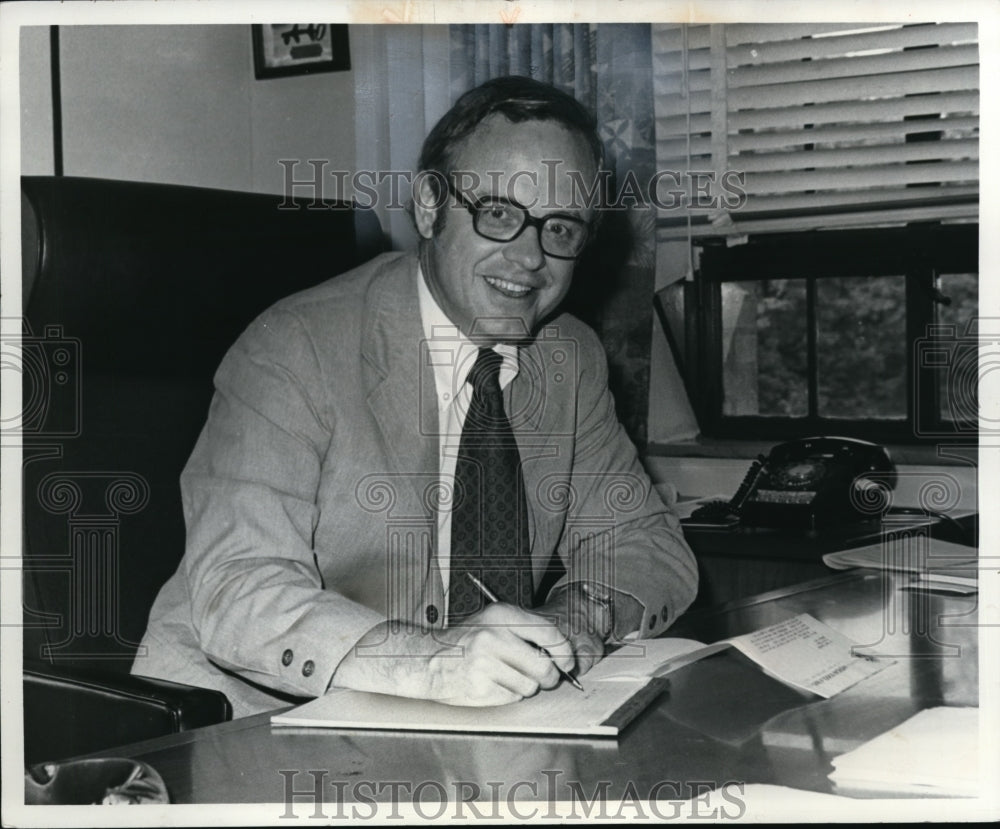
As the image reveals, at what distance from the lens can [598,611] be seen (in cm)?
114

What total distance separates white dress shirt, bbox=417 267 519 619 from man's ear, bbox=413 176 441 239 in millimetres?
63

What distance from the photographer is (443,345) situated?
1.29m

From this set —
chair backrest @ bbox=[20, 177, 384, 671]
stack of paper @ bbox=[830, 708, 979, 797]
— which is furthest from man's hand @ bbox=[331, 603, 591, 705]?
chair backrest @ bbox=[20, 177, 384, 671]

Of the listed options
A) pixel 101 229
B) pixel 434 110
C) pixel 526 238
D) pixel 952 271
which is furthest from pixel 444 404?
pixel 952 271

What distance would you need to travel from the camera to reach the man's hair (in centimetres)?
123

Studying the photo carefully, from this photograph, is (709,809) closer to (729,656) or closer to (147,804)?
(729,656)

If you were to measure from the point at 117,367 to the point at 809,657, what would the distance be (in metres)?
0.77

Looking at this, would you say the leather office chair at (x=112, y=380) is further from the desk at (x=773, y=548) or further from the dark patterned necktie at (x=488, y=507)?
the desk at (x=773, y=548)

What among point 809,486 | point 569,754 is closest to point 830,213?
point 809,486

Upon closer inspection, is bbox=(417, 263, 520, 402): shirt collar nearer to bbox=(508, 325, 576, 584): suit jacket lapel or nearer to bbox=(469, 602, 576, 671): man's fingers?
bbox=(508, 325, 576, 584): suit jacket lapel

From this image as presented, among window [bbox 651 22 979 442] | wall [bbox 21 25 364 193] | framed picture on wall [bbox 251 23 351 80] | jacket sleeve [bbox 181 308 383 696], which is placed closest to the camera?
jacket sleeve [bbox 181 308 383 696]

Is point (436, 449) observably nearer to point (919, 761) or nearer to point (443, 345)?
point (443, 345)

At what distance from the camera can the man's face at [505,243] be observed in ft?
4.04

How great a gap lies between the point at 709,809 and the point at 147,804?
15.8 inches
